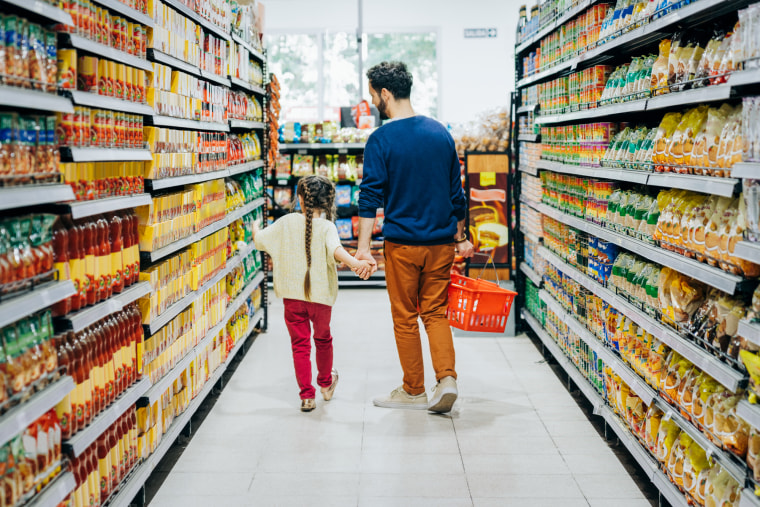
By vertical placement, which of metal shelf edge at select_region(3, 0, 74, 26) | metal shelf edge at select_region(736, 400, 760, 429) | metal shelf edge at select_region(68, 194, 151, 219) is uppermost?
metal shelf edge at select_region(3, 0, 74, 26)

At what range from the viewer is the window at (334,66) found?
11516 millimetres

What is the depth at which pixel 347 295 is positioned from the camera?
827 centimetres

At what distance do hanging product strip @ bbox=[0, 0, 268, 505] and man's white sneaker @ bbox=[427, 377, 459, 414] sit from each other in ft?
4.27

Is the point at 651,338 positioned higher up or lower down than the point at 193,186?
lower down

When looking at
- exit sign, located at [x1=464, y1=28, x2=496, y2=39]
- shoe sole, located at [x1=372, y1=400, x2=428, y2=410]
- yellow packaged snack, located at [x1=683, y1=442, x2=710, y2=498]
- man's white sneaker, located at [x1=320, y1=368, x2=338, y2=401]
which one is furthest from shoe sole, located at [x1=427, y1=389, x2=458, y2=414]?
exit sign, located at [x1=464, y1=28, x2=496, y2=39]

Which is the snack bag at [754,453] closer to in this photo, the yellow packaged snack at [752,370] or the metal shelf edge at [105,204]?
the yellow packaged snack at [752,370]

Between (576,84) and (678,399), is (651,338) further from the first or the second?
(576,84)

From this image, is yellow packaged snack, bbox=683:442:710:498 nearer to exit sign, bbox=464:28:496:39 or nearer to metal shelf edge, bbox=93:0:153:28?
metal shelf edge, bbox=93:0:153:28

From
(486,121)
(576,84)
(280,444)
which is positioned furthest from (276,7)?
(280,444)

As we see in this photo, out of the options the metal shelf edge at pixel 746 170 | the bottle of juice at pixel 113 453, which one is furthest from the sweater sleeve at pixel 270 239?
the metal shelf edge at pixel 746 170

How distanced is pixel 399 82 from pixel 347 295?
4.19 m

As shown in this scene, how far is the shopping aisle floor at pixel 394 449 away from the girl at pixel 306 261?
46 centimetres

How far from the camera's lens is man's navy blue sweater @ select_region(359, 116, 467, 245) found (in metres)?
4.31

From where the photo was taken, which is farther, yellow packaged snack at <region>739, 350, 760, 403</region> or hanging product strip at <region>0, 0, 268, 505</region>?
yellow packaged snack at <region>739, 350, 760, 403</region>
